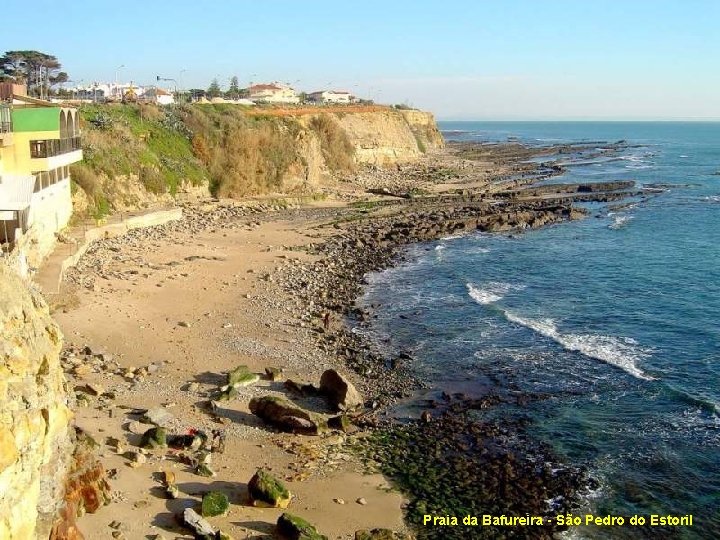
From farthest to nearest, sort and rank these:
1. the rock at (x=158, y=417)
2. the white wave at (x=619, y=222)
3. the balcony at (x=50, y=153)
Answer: the white wave at (x=619, y=222) < the balcony at (x=50, y=153) < the rock at (x=158, y=417)

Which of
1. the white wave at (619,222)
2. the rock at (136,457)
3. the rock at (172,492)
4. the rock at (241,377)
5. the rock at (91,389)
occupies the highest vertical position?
the white wave at (619,222)

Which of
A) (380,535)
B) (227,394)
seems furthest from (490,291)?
(380,535)

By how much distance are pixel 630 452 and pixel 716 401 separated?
4.98 m

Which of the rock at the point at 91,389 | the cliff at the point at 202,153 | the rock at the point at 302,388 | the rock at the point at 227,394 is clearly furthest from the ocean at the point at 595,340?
the cliff at the point at 202,153

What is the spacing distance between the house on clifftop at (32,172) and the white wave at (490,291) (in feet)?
66.2

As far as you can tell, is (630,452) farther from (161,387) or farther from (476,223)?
(476,223)

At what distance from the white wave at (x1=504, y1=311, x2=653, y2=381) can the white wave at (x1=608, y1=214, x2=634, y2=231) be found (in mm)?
25807

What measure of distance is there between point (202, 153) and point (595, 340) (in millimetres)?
39594

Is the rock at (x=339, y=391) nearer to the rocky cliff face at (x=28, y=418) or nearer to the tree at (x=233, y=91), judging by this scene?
the rocky cliff face at (x=28, y=418)

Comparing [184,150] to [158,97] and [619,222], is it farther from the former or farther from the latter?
[619,222]

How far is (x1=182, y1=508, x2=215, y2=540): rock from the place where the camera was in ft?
44.2

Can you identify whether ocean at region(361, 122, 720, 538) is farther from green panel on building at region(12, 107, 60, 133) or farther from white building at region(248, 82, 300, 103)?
white building at region(248, 82, 300, 103)

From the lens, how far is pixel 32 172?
97.0 ft

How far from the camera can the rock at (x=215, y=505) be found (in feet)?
47.0
